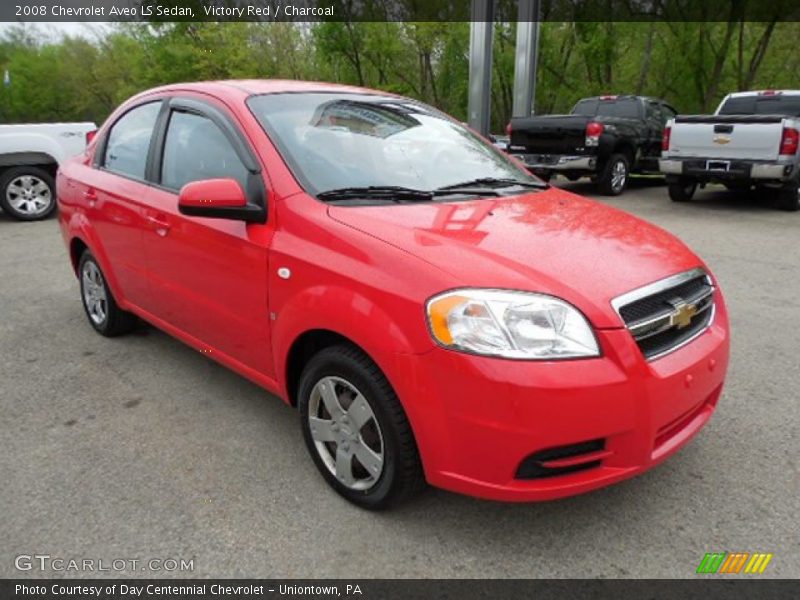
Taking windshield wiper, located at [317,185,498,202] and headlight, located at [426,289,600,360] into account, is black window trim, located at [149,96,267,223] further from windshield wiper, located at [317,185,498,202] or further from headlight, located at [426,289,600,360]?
headlight, located at [426,289,600,360]

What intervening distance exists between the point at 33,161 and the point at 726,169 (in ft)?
33.1

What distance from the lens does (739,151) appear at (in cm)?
905

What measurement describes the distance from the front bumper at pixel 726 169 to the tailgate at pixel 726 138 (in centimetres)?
9

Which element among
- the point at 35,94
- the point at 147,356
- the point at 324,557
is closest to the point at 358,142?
the point at 324,557

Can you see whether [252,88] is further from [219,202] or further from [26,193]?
[26,193]

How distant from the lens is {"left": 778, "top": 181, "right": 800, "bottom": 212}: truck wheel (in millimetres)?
9360

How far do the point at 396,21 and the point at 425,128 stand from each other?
26.9 meters

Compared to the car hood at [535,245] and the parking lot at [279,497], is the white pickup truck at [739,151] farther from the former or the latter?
the car hood at [535,245]

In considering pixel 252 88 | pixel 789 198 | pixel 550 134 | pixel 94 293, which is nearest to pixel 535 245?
pixel 252 88

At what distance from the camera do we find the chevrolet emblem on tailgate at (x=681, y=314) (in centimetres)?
237

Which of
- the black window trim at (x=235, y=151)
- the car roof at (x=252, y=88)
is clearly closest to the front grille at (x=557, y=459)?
the black window trim at (x=235, y=151)

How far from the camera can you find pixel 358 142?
3.07 m

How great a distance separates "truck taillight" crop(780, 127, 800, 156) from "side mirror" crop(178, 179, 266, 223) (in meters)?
8.50

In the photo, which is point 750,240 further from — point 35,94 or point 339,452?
point 35,94
